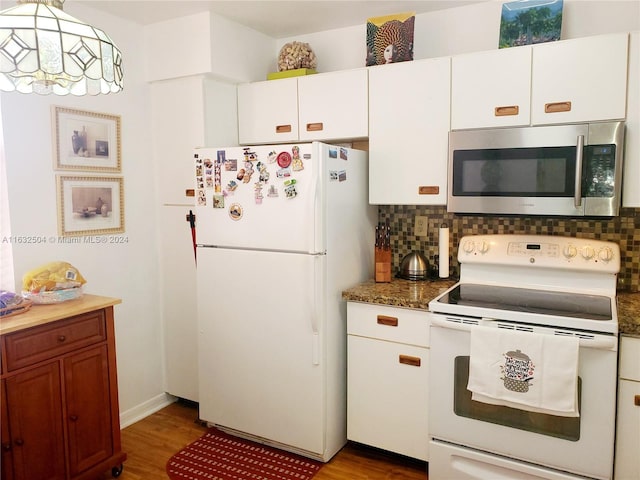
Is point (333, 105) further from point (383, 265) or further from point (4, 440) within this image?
point (4, 440)

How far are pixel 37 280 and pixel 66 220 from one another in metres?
0.49

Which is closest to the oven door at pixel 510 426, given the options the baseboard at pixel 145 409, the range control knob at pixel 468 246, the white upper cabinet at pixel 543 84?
the range control knob at pixel 468 246

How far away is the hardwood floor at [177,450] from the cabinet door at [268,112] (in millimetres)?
1735

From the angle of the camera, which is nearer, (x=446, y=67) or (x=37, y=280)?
(x=37, y=280)

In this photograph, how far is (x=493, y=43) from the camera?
2.65 m

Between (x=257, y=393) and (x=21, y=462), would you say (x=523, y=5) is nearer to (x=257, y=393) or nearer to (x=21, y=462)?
(x=257, y=393)

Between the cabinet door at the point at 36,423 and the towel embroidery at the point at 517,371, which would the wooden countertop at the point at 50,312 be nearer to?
the cabinet door at the point at 36,423

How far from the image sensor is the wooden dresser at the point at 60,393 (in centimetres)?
197

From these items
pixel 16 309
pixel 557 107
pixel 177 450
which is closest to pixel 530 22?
pixel 557 107

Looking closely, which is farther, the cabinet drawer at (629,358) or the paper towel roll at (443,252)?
the paper towel roll at (443,252)

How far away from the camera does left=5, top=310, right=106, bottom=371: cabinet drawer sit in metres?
1.97

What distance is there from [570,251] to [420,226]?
830 millimetres

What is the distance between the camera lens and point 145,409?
3088mm

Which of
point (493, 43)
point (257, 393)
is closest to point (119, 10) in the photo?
point (493, 43)
